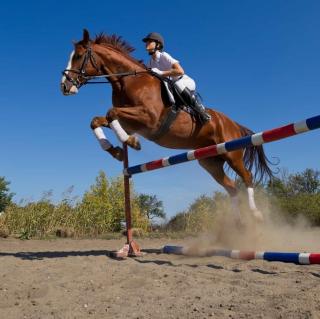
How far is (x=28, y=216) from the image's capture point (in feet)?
30.0

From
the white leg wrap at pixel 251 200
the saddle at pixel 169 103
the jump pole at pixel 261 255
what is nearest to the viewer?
the jump pole at pixel 261 255

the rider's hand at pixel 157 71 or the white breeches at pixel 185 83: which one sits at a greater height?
the rider's hand at pixel 157 71

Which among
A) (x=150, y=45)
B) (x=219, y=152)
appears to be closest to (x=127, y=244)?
(x=219, y=152)

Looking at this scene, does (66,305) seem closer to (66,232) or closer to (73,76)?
(73,76)

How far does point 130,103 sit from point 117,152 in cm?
57

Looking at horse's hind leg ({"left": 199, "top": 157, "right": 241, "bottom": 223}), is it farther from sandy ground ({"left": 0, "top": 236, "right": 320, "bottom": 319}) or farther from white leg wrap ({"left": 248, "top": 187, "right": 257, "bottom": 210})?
sandy ground ({"left": 0, "top": 236, "right": 320, "bottom": 319})

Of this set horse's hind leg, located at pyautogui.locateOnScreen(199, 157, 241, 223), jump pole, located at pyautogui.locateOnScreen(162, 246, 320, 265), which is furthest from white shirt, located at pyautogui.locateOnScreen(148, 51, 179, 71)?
jump pole, located at pyautogui.locateOnScreen(162, 246, 320, 265)

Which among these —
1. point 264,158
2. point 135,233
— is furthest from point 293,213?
point 264,158

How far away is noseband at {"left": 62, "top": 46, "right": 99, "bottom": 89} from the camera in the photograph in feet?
16.2

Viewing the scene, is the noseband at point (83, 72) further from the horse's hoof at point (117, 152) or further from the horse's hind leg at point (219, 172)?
the horse's hind leg at point (219, 172)

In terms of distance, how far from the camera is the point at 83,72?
504 centimetres

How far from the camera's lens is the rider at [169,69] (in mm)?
5156

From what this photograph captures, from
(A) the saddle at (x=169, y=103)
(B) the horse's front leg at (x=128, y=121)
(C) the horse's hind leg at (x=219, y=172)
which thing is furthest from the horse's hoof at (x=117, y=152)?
(C) the horse's hind leg at (x=219, y=172)

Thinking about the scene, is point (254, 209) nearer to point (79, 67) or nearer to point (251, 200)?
point (251, 200)
